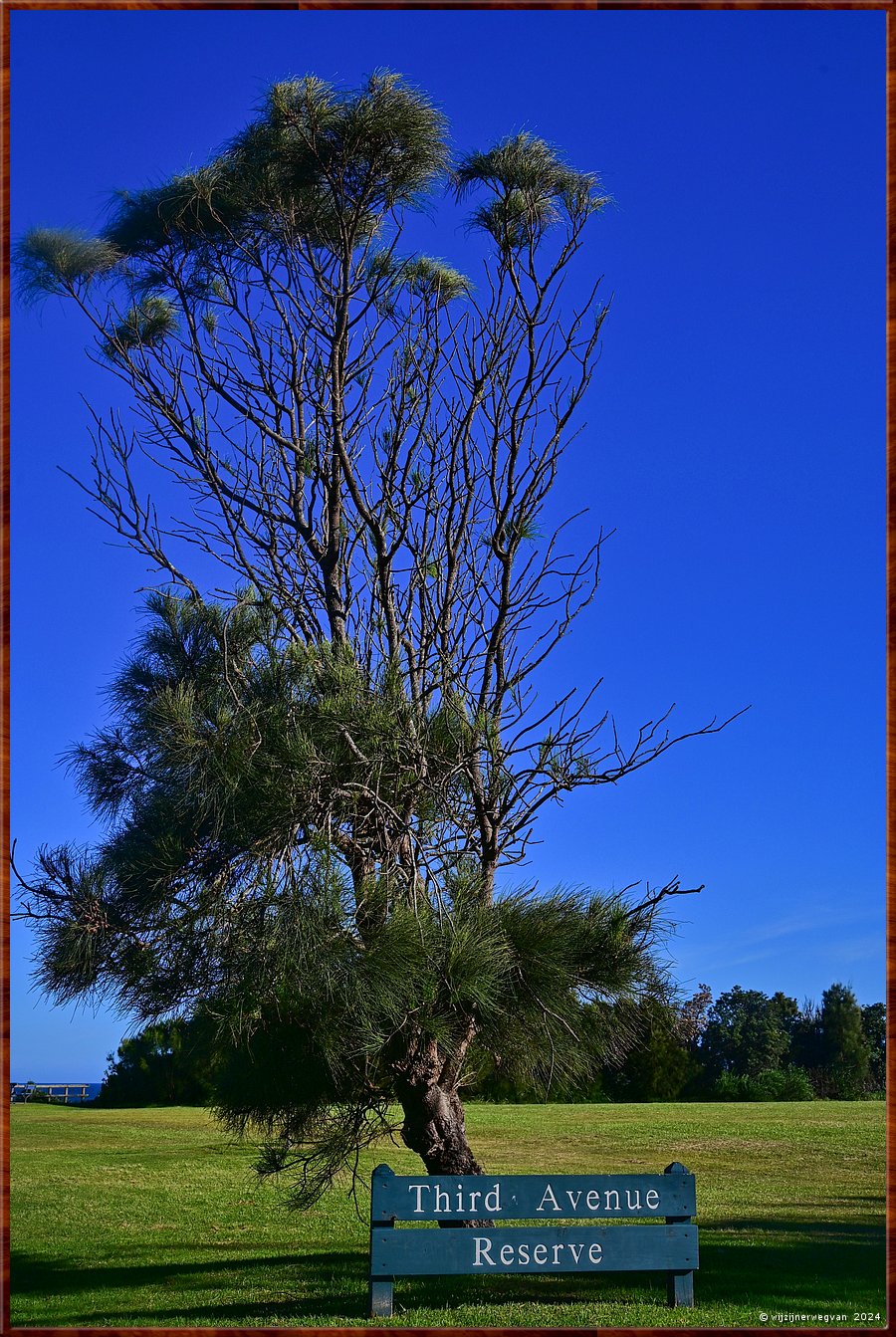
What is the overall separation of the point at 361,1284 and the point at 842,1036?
2202 centimetres

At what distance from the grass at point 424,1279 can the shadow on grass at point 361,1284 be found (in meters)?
0.02

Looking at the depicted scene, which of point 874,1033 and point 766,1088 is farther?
point 874,1033

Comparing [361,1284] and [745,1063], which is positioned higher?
[361,1284]

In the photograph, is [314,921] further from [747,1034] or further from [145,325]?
[747,1034]

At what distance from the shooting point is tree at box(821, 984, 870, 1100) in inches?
984

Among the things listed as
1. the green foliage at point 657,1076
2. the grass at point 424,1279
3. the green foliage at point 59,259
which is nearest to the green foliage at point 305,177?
the green foliage at point 59,259

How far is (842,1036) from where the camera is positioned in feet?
85.0

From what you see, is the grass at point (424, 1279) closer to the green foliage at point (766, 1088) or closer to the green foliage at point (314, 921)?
the green foliage at point (314, 921)

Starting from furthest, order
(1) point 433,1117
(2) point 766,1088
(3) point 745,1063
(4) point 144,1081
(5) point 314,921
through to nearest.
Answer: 1. (3) point 745,1063
2. (2) point 766,1088
3. (4) point 144,1081
4. (1) point 433,1117
5. (5) point 314,921

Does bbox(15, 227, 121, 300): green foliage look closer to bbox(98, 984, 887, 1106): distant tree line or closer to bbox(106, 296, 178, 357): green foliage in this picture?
bbox(106, 296, 178, 357): green foliage

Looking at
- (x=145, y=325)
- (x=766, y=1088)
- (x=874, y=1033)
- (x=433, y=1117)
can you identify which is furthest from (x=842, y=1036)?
(x=145, y=325)

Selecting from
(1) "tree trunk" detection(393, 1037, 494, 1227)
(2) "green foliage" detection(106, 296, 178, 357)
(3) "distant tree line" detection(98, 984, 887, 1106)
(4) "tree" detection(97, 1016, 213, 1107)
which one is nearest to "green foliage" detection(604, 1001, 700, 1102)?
(3) "distant tree line" detection(98, 984, 887, 1106)

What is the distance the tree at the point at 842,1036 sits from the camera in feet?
82.0

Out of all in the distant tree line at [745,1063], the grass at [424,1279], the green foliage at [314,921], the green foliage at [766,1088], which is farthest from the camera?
the green foliage at [766,1088]
